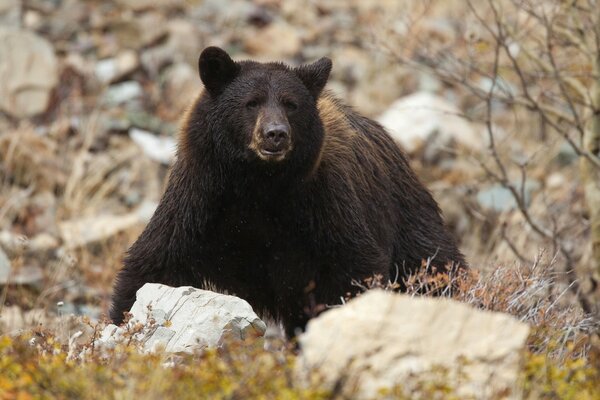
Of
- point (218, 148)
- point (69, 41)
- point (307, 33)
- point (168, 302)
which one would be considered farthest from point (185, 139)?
point (307, 33)

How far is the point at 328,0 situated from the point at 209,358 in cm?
1658

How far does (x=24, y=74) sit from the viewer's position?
51.0 feet

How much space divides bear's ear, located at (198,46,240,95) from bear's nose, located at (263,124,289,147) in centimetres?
59

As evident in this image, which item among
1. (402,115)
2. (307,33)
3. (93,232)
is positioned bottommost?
(93,232)

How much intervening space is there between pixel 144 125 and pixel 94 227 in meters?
3.26

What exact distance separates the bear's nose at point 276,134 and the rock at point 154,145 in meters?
7.77

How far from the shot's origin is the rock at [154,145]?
14.9 meters

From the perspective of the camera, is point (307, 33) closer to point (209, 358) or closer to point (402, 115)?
point (402, 115)

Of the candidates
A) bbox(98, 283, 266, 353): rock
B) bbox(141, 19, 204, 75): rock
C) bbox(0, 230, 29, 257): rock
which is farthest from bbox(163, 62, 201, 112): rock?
bbox(98, 283, 266, 353): rock

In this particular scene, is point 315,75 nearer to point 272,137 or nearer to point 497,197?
point 272,137

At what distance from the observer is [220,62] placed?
24.0 ft

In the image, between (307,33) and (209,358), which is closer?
(209,358)

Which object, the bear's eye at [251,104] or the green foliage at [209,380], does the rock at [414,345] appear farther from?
the bear's eye at [251,104]

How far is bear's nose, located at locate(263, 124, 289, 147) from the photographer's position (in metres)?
6.93
